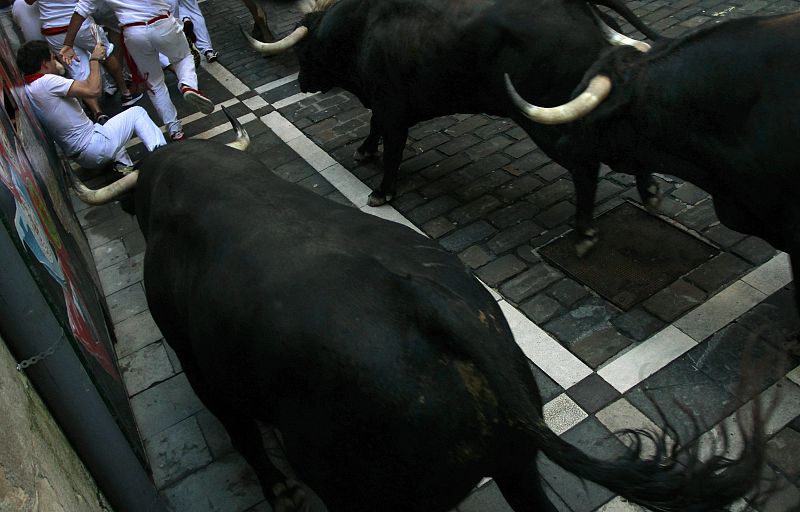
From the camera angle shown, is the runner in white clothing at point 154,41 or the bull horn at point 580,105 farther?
the runner in white clothing at point 154,41

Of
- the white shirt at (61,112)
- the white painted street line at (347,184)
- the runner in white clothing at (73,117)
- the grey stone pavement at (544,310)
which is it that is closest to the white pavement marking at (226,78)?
the grey stone pavement at (544,310)

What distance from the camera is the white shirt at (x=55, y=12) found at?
9062 mm

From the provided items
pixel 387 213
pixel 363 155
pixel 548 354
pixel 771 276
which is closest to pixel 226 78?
pixel 363 155

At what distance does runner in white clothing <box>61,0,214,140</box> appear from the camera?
7.89 meters

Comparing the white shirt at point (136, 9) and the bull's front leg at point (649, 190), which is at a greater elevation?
the white shirt at point (136, 9)

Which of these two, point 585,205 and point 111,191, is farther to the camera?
point 585,205

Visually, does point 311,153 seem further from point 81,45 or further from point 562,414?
point 562,414

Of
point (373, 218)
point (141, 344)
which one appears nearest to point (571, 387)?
point (373, 218)

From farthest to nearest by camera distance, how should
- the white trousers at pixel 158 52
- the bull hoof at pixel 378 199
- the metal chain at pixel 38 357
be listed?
the white trousers at pixel 158 52 → the bull hoof at pixel 378 199 → the metal chain at pixel 38 357

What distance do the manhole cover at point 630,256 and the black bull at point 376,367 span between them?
238 cm

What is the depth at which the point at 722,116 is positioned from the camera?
13.4ft

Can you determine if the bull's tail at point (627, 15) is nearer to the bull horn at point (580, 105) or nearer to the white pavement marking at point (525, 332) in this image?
the bull horn at point (580, 105)

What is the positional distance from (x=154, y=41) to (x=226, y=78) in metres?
1.93

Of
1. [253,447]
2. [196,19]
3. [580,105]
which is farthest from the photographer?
[196,19]
